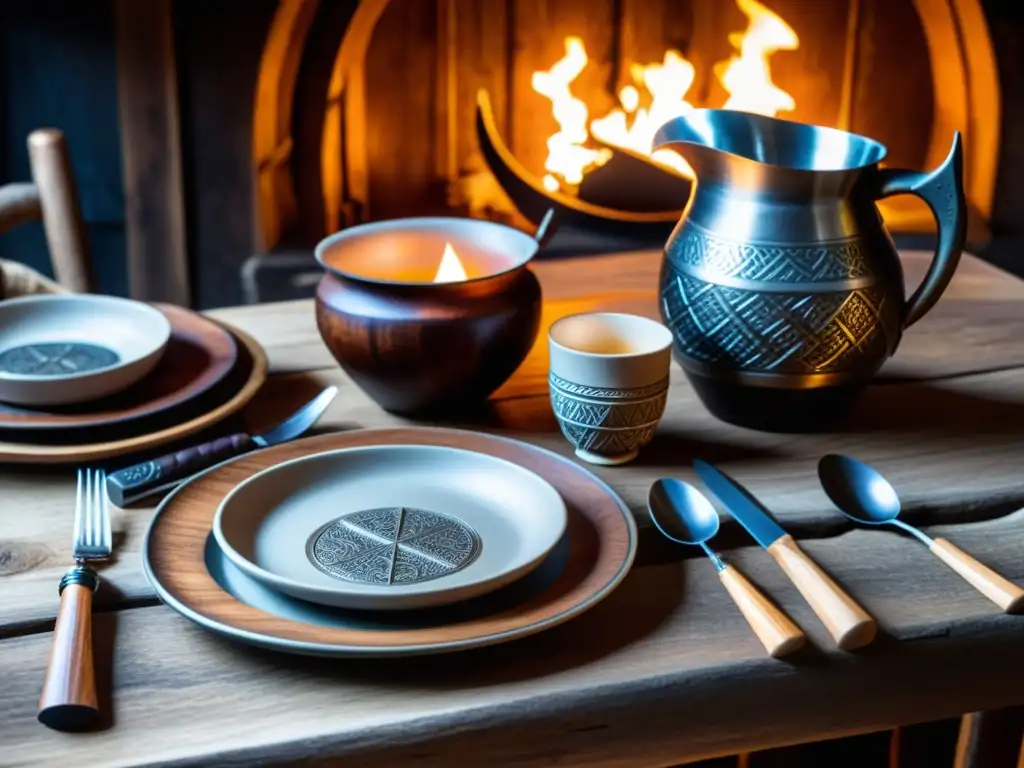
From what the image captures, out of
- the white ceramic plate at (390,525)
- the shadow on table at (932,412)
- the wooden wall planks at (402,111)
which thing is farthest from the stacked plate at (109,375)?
the wooden wall planks at (402,111)

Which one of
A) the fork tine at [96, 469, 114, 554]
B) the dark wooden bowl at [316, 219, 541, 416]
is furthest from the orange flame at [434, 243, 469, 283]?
the fork tine at [96, 469, 114, 554]

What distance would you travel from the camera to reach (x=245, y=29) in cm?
159

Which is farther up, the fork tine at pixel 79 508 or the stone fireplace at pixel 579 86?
the stone fireplace at pixel 579 86

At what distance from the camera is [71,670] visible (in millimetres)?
532

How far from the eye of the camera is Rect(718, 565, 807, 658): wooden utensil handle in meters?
0.57

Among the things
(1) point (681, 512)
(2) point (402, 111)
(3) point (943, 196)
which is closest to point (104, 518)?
(1) point (681, 512)

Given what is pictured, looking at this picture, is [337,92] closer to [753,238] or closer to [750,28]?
[750,28]

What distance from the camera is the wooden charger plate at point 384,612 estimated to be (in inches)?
21.8

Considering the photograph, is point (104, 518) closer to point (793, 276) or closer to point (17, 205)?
point (793, 276)

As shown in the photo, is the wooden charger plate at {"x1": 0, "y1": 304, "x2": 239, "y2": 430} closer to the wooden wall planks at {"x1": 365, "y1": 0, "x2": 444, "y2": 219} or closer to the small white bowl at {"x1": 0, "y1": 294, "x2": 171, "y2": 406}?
the small white bowl at {"x1": 0, "y1": 294, "x2": 171, "y2": 406}

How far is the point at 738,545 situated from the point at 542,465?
0.13 metres

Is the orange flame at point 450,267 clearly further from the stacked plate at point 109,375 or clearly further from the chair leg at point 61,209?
the chair leg at point 61,209

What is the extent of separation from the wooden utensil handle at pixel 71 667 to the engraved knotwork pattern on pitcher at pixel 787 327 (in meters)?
0.43

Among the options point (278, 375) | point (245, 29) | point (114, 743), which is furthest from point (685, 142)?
point (245, 29)
